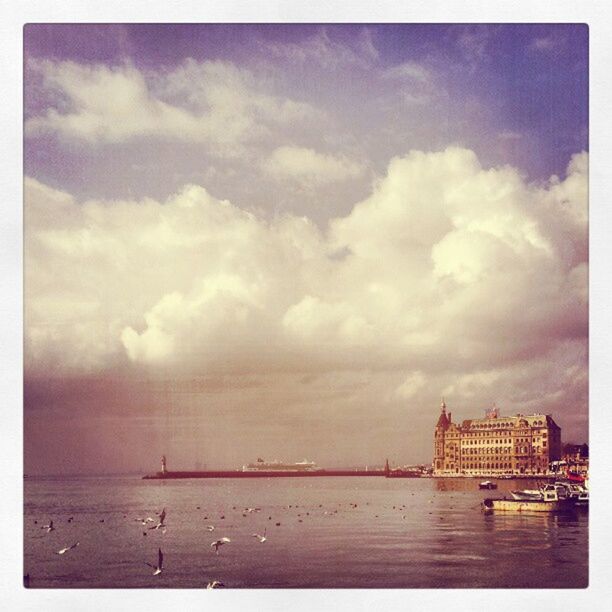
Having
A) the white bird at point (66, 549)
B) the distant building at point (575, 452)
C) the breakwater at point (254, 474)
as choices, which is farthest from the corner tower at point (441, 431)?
the white bird at point (66, 549)

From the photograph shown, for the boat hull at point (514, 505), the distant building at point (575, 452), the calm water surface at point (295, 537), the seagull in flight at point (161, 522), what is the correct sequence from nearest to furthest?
the calm water surface at point (295, 537) < the distant building at point (575, 452) < the seagull in flight at point (161, 522) < the boat hull at point (514, 505)

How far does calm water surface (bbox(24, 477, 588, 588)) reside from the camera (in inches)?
315

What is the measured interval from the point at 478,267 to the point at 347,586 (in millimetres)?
2584

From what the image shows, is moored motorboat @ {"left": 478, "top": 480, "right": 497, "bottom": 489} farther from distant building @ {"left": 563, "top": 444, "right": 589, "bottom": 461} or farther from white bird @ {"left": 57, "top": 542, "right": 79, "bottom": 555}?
white bird @ {"left": 57, "top": 542, "right": 79, "bottom": 555}

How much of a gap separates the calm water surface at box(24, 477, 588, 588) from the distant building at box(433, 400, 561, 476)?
179 millimetres

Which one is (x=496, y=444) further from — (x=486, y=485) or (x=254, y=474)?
(x=254, y=474)

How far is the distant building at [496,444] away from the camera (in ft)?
27.1

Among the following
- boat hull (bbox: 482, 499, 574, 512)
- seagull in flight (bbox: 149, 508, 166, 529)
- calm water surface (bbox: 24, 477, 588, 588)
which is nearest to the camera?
calm water surface (bbox: 24, 477, 588, 588)

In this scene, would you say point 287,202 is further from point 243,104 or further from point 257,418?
point 257,418

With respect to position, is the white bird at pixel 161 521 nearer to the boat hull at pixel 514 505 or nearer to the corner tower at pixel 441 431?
the corner tower at pixel 441 431

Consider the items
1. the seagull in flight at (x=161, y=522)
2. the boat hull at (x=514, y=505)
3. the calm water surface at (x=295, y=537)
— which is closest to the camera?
the calm water surface at (x=295, y=537)

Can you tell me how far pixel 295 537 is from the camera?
326 inches

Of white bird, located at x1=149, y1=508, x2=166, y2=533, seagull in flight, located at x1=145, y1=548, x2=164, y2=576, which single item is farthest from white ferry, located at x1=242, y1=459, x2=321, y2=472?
seagull in flight, located at x1=145, y1=548, x2=164, y2=576

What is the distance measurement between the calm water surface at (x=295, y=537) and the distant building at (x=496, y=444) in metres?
0.18
